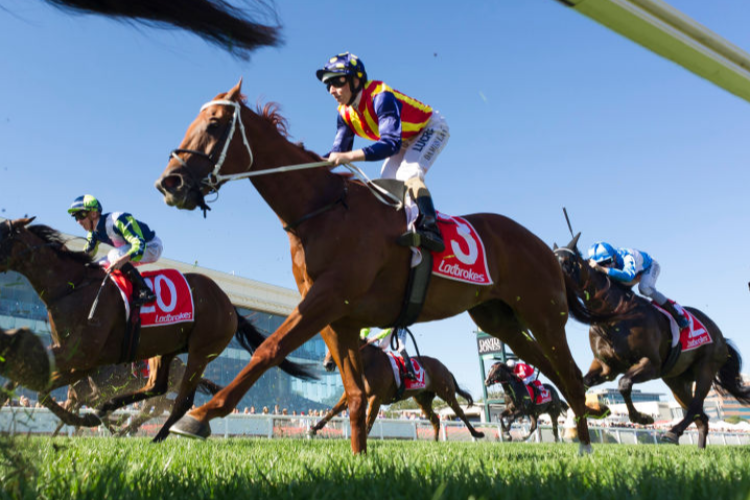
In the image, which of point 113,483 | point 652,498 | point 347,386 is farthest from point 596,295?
point 113,483

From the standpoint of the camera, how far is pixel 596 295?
302 inches

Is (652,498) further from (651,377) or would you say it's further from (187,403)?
(651,377)

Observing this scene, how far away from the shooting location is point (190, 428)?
270cm

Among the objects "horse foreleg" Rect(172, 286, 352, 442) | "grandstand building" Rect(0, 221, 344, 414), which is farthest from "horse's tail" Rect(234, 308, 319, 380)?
"grandstand building" Rect(0, 221, 344, 414)

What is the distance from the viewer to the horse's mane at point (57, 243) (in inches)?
235

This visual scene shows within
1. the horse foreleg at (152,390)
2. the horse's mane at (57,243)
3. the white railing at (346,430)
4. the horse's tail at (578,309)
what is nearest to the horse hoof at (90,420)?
the horse foreleg at (152,390)

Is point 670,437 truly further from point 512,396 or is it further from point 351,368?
point 512,396

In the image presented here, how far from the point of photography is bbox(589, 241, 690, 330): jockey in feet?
26.3

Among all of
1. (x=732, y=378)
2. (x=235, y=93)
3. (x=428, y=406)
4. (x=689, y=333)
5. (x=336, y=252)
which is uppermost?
(x=235, y=93)

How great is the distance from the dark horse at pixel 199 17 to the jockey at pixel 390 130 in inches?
83.3

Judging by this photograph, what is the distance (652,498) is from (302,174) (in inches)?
115

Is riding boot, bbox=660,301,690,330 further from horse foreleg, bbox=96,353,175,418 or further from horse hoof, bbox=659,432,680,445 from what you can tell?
horse foreleg, bbox=96,353,175,418

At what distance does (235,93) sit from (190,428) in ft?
7.80

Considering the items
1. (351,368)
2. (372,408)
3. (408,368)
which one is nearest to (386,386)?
(408,368)
